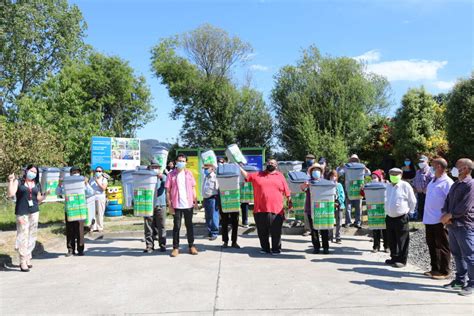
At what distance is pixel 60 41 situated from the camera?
111 ft

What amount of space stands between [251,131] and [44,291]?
2685 centimetres

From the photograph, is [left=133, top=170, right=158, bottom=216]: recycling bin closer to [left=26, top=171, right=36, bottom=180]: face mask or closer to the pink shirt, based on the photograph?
the pink shirt

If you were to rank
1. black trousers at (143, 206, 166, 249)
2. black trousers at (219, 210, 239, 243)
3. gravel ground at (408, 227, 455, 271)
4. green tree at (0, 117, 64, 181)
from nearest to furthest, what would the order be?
gravel ground at (408, 227, 455, 271)
black trousers at (143, 206, 166, 249)
black trousers at (219, 210, 239, 243)
green tree at (0, 117, 64, 181)

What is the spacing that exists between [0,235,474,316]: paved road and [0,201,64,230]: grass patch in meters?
4.58

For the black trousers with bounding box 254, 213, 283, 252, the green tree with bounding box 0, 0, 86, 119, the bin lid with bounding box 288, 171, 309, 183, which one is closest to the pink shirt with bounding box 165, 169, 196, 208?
the black trousers with bounding box 254, 213, 283, 252

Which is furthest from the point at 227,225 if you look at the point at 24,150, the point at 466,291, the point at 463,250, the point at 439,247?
the point at 24,150

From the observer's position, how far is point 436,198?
21.8 feet

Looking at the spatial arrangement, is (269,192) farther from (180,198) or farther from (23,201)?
(23,201)

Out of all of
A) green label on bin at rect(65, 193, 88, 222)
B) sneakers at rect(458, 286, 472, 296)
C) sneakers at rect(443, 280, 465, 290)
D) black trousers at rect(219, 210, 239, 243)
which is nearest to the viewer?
sneakers at rect(458, 286, 472, 296)

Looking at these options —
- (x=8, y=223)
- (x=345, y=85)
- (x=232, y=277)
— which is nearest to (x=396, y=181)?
(x=232, y=277)

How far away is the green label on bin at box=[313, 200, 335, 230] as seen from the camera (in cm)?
834

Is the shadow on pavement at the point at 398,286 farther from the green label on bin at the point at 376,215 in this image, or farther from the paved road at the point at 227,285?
the green label on bin at the point at 376,215

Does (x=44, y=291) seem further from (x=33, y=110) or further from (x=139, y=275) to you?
(x=33, y=110)

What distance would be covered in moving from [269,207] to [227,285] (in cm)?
258
